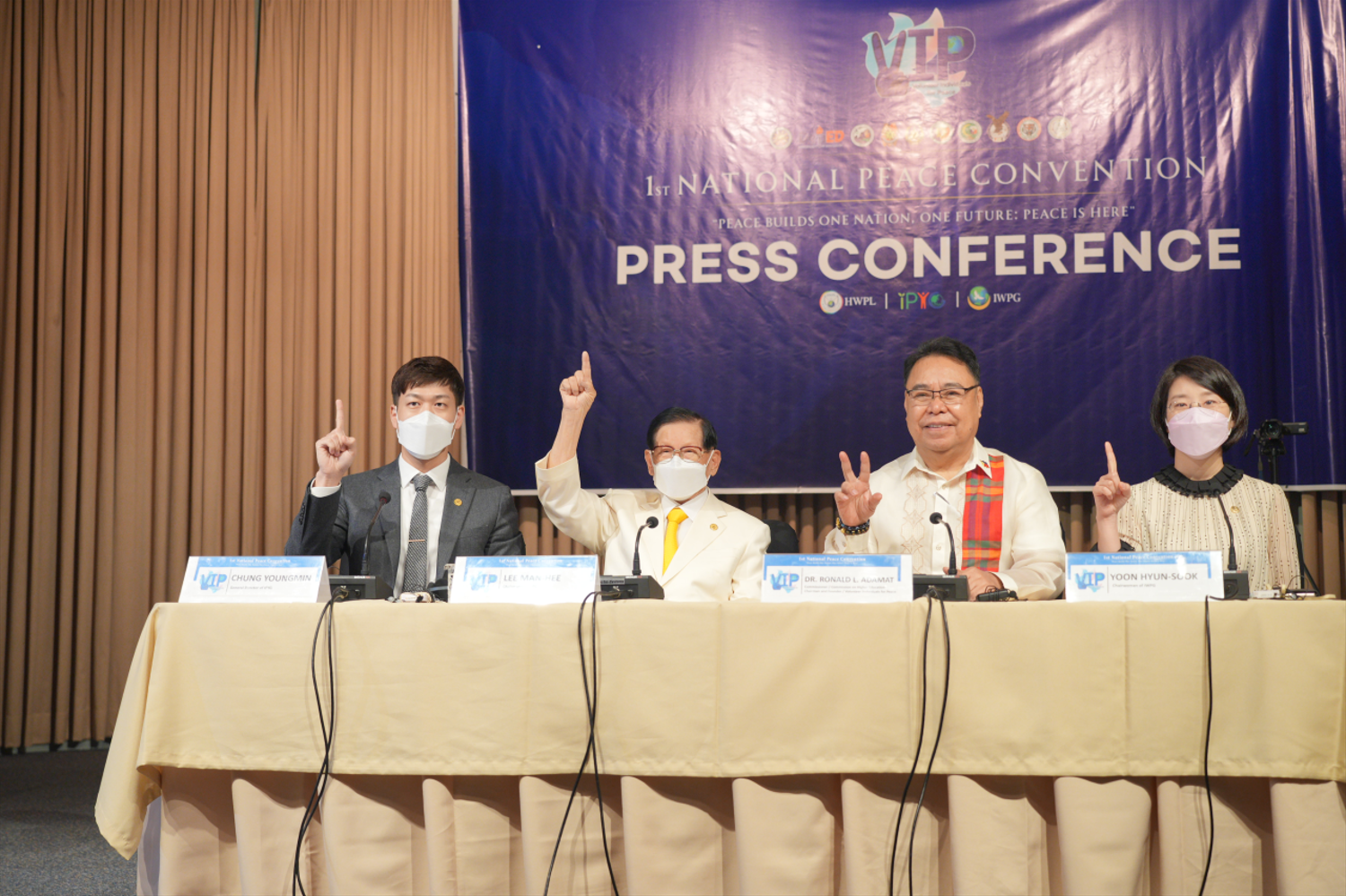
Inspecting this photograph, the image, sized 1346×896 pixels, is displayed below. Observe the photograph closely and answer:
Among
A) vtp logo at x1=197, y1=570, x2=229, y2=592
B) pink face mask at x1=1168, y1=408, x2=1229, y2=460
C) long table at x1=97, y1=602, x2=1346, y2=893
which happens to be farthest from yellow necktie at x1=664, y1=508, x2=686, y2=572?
pink face mask at x1=1168, y1=408, x2=1229, y2=460

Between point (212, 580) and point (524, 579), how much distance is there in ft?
2.14

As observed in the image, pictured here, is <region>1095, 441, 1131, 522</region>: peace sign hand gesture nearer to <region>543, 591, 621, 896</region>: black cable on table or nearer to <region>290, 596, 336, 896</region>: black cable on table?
<region>543, 591, 621, 896</region>: black cable on table

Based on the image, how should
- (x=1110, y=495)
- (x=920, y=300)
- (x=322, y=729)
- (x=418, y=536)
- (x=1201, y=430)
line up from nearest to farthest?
(x=322, y=729) → (x=1110, y=495) → (x=1201, y=430) → (x=418, y=536) → (x=920, y=300)

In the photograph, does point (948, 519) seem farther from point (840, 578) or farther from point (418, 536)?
point (418, 536)

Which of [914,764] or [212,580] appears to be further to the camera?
[212,580]

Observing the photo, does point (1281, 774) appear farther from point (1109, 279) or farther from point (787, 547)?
point (1109, 279)

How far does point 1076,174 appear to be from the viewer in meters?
3.63

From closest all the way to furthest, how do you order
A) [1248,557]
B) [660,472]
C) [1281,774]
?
[1281,774], [1248,557], [660,472]

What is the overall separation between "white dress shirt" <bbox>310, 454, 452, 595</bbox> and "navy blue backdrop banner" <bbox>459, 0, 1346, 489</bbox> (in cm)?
→ 86

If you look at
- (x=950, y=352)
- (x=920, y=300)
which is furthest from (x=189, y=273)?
(x=950, y=352)

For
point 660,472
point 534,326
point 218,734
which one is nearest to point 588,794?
point 218,734

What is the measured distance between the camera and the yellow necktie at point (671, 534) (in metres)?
2.91

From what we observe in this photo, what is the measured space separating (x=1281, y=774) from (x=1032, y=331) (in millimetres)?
2187

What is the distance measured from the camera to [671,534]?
293 cm
